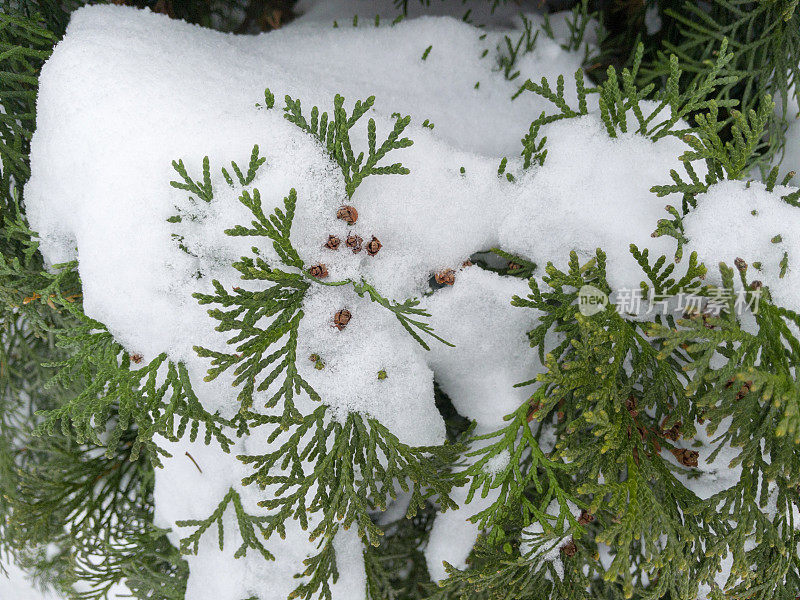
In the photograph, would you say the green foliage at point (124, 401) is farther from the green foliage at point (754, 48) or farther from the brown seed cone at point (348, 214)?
the green foliage at point (754, 48)

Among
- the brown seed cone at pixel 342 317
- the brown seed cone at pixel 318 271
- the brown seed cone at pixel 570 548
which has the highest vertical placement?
the brown seed cone at pixel 318 271

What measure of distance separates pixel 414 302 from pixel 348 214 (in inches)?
14.1

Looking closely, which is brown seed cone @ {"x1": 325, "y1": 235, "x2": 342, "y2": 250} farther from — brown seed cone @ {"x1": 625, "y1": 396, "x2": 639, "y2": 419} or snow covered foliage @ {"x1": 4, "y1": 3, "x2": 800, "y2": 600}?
brown seed cone @ {"x1": 625, "y1": 396, "x2": 639, "y2": 419}

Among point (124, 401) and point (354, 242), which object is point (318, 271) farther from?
point (124, 401)

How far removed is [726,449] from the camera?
184 centimetres

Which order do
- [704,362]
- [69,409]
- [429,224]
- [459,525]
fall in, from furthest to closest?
[459,525] → [429,224] → [69,409] → [704,362]

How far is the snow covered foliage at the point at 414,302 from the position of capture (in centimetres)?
151

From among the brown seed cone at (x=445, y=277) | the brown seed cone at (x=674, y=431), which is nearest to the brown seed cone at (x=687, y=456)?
the brown seed cone at (x=674, y=431)

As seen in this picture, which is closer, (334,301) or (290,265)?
(290,265)

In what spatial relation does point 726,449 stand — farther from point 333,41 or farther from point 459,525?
point 333,41

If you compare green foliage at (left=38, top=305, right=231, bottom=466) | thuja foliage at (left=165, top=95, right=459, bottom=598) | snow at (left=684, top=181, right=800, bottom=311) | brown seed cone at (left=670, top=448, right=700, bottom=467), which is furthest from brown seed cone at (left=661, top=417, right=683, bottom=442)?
green foliage at (left=38, top=305, right=231, bottom=466)

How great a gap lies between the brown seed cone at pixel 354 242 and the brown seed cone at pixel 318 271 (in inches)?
4.1

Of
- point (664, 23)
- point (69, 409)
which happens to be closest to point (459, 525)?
point (69, 409)

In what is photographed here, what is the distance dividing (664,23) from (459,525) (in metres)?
2.20
